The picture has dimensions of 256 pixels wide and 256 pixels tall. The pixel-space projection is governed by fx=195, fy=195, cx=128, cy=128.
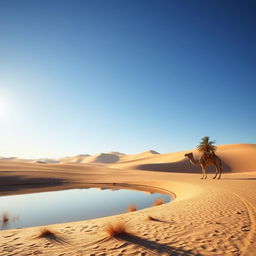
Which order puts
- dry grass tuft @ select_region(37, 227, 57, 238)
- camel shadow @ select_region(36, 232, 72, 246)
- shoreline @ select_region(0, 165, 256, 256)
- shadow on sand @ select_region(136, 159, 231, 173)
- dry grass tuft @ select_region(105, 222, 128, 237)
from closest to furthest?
shoreline @ select_region(0, 165, 256, 256) → camel shadow @ select_region(36, 232, 72, 246) → dry grass tuft @ select_region(105, 222, 128, 237) → dry grass tuft @ select_region(37, 227, 57, 238) → shadow on sand @ select_region(136, 159, 231, 173)

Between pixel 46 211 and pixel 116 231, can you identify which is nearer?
pixel 116 231

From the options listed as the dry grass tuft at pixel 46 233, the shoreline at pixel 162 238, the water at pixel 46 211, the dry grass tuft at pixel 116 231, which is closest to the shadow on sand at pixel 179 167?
the water at pixel 46 211

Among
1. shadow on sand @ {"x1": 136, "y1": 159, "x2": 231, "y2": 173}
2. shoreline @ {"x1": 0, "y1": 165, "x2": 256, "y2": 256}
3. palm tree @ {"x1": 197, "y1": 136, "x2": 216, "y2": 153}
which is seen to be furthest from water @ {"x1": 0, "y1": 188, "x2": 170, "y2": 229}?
shadow on sand @ {"x1": 136, "y1": 159, "x2": 231, "y2": 173}

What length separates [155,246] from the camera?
17.2 feet

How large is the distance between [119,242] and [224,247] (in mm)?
2820

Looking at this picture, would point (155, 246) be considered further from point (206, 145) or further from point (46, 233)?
point (206, 145)

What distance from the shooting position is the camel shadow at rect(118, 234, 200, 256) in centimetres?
484

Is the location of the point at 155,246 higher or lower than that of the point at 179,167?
lower

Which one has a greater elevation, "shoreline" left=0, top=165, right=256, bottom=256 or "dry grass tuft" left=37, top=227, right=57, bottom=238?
"dry grass tuft" left=37, top=227, right=57, bottom=238

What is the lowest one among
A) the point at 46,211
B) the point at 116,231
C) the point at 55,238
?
the point at 46,211

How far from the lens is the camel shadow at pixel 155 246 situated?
484cm

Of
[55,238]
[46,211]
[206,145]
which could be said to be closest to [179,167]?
[206,145]

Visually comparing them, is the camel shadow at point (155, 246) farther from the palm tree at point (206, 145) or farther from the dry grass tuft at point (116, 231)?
the palm tree at point (206, 145)

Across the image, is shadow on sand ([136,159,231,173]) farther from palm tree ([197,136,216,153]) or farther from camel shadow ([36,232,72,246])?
camel shadow ([36,232,72,246])
